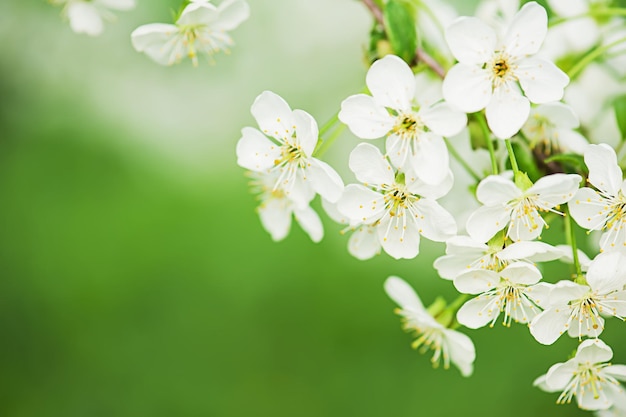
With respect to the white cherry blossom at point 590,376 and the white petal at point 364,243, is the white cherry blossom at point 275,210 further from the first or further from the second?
the white cherry blossom at point 590,376

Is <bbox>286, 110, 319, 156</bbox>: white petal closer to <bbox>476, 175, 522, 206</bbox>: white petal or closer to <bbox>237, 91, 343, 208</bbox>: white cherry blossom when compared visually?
<bbox>237, 91, 343, 208</bbox>: white cherry blossom

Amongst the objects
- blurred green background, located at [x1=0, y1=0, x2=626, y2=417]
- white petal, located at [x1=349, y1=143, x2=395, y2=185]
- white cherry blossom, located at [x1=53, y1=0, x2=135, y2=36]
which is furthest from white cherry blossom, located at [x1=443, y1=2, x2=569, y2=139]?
blurred green background, located at [x1=0, y1=0, x2=626, y2=417]

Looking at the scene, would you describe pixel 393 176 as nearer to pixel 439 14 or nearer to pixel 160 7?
pixel 439 14

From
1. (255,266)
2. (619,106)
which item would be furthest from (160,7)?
(619,106)

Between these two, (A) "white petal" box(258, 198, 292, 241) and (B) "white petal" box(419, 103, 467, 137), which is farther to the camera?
(A) "white petal" box(258, 198, 292, 241)

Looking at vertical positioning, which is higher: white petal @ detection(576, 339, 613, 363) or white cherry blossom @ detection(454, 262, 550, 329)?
white cherry blossom @ detection(454, 262, 550, 329)

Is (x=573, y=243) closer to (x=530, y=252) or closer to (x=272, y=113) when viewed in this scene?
(x=530, y=252)
